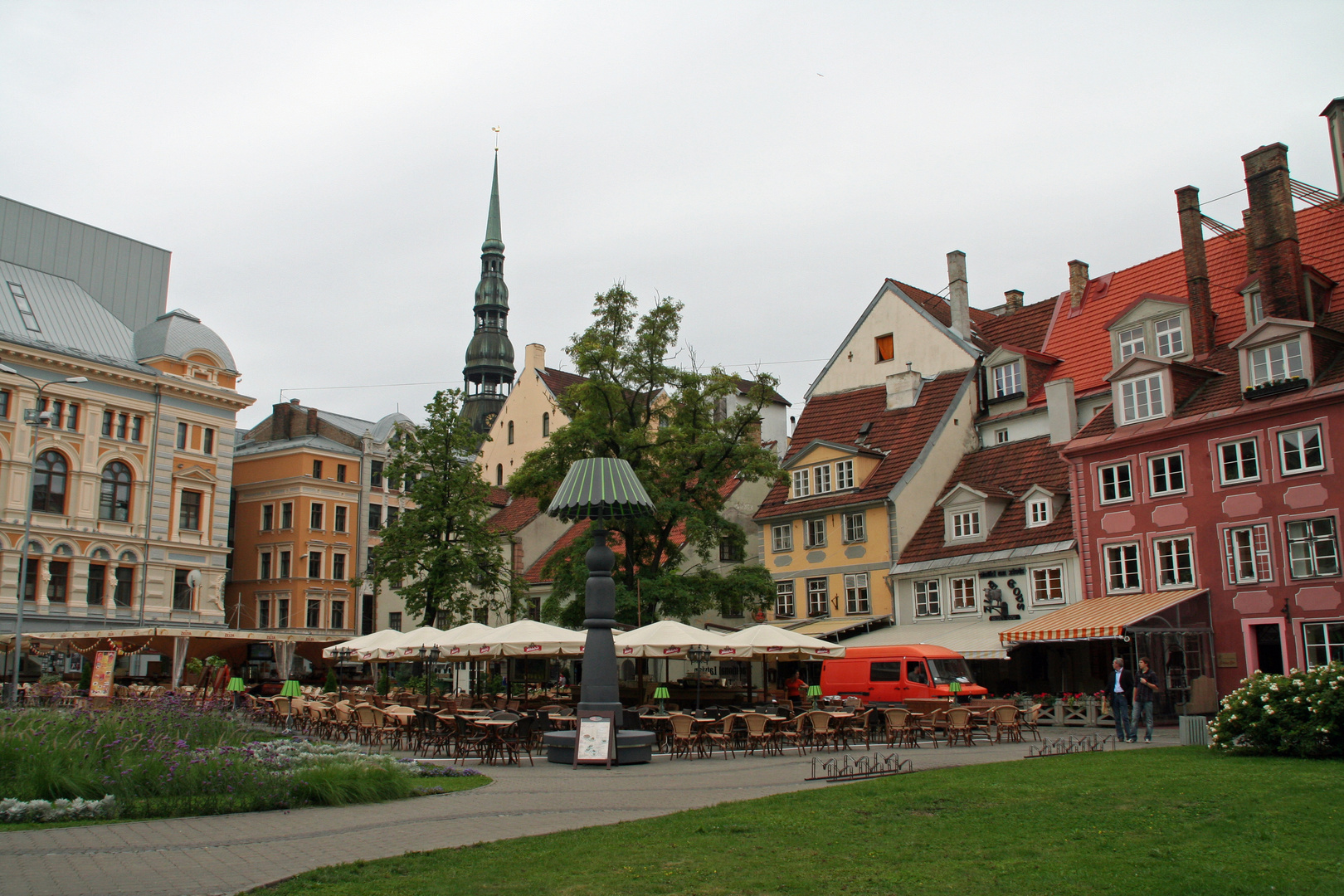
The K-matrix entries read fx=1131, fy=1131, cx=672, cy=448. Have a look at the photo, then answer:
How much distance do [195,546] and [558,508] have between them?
40.2 metres

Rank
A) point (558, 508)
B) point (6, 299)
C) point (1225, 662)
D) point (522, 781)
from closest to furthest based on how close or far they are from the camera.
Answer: point (522, 781) → point (558, 508) → point (1225, 662) → point (6, 299)

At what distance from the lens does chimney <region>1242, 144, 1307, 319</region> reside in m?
29.2

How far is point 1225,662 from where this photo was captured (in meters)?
27.8

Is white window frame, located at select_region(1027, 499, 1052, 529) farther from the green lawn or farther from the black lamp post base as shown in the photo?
the green lawn

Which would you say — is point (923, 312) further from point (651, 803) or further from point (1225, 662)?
point (651, 803)

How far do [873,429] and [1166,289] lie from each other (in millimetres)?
10933

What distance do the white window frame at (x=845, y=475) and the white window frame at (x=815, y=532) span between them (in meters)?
1.32

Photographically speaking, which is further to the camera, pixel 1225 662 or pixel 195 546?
pixel 195 546

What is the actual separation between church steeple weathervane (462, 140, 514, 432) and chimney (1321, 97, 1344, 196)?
6130 cm

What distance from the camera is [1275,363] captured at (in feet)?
91.1

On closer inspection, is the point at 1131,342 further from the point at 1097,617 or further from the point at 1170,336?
the point at 1097,617

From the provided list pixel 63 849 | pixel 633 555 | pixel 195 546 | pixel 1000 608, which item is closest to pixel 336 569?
pixel 195 546

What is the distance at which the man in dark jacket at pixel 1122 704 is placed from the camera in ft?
73.2

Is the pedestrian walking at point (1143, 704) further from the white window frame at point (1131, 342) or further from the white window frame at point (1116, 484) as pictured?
the white window frame at point (1131, 342)
